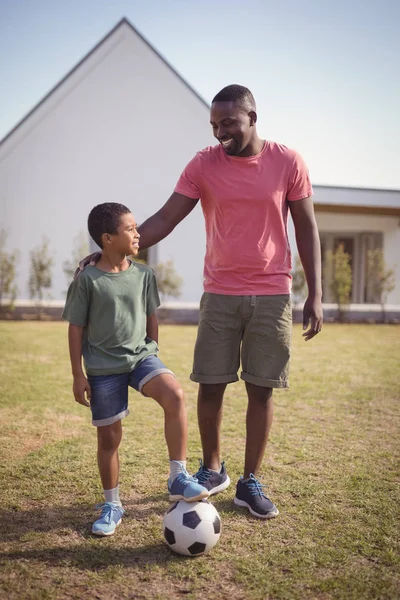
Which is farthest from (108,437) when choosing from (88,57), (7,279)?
(88,57)

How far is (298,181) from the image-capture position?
2.89 m

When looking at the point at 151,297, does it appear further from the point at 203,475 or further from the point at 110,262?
the point at 203,475

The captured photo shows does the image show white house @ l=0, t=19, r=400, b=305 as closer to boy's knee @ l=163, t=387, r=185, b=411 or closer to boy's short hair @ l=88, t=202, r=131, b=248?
boy's short hair @ l=88, t=202, r=131, b=248

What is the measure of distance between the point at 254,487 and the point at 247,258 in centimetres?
118

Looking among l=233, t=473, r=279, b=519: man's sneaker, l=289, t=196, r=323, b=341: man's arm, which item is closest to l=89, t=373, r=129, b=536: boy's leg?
l=233, t=473, r=279, b=519: man's sneaker

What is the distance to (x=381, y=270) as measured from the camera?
1424 centimetres

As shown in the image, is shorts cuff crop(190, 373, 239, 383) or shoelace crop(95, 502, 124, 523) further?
shorts cuff crop(190, 373, 239, 383)

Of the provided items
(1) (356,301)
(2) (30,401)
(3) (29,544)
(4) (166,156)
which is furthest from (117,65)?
(3) (29,544)

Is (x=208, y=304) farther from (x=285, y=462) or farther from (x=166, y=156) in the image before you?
(x=166, y=156)

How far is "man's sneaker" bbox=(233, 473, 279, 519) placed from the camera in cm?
282

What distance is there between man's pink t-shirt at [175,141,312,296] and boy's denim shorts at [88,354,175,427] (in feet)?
1.90

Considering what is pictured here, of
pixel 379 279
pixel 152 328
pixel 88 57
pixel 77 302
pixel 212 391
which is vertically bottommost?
pixel 212 391

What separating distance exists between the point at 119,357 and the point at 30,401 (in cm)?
281

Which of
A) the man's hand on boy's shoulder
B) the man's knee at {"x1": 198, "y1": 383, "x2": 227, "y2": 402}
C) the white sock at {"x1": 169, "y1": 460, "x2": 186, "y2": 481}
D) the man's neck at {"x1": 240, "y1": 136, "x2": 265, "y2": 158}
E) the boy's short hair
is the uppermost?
the man's neck at {"x1": 240, "y1": 136, "x2": 265, "y2": 158}
